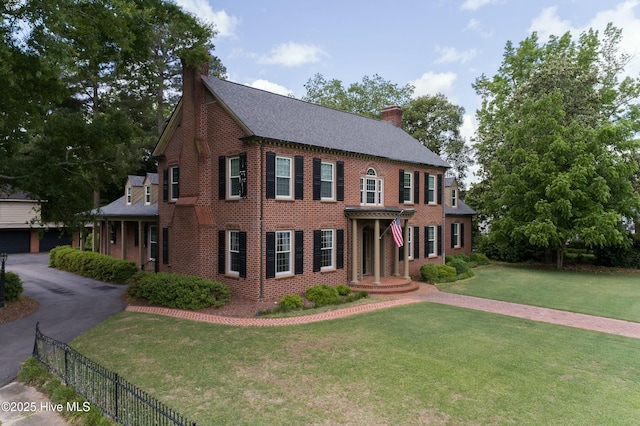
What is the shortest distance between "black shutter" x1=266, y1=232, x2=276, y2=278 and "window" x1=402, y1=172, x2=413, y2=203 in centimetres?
927

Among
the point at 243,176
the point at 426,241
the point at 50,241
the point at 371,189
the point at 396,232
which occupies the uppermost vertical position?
the point at 243,176

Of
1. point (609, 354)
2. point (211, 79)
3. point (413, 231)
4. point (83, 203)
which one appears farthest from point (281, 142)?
point (609, 354)

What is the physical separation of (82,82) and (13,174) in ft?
80.0

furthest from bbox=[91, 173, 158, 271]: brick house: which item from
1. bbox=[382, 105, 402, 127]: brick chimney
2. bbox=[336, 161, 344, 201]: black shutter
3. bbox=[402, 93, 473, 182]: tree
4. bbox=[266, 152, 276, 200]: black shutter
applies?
bbox=[402, 93, 473, 182]: tree

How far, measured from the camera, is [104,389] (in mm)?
6719

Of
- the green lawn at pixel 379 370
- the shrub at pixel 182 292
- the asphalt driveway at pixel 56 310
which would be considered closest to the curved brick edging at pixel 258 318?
the shrub at pixel 182 292

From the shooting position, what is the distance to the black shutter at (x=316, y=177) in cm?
1643

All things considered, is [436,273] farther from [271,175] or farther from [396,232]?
[271,175]

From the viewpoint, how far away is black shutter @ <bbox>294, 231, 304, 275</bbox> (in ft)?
51.5

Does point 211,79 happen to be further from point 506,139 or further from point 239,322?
point 506,139

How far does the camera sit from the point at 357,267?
18.5m

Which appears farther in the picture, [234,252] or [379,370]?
[234,252]

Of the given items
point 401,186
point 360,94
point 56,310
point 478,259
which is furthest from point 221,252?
point 360,94

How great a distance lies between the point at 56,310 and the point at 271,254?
27.9ft
